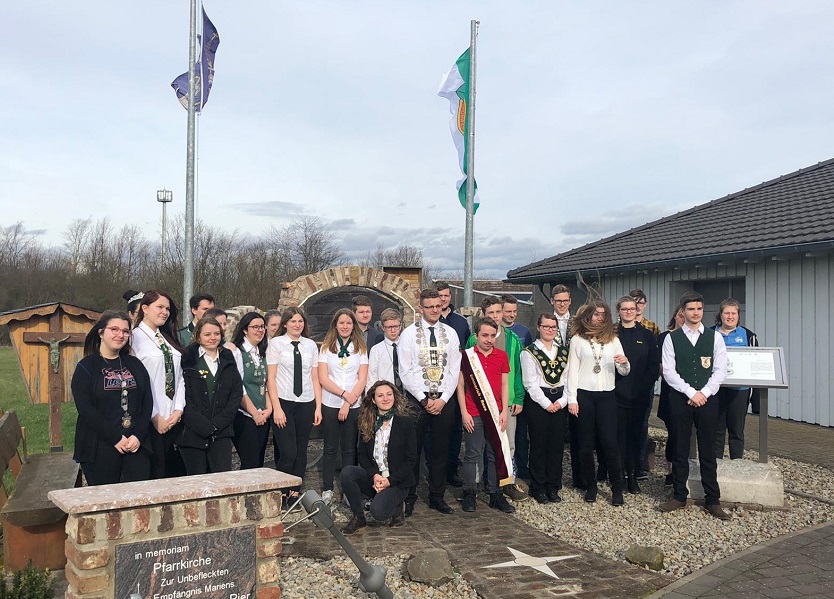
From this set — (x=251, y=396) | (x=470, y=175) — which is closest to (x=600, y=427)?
(x=251, y=396)

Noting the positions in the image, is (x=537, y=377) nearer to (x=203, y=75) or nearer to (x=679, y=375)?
(x=679, y=375)

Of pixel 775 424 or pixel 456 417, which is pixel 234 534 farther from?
pixel 775 424

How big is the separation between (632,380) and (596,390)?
621mm

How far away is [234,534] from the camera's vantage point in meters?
3.61

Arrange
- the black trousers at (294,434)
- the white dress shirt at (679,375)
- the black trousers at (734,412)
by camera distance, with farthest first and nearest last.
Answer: the black trousers at (734,412)
the white dress shirt at (679,375)
the black trousers at (294,434)

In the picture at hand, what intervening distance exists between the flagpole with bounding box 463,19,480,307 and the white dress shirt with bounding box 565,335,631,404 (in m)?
7.02

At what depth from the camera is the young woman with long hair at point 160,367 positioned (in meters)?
5.03

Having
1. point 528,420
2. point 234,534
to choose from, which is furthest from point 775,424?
point 234,534

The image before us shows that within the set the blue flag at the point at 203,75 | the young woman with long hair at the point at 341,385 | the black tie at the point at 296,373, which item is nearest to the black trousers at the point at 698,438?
the young woman with long hair at the point at 341,385

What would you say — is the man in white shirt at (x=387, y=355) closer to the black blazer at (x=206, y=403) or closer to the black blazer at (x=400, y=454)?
the black blazer at (x=400, y=454)

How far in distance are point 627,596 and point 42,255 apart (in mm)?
37631

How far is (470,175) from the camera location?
44.4 feet

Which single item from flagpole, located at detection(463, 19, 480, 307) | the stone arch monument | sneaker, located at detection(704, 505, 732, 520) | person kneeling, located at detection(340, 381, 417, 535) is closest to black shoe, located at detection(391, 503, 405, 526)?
person kneeling, located at detection(340, 381, 417, 535)

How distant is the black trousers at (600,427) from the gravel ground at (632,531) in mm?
322
